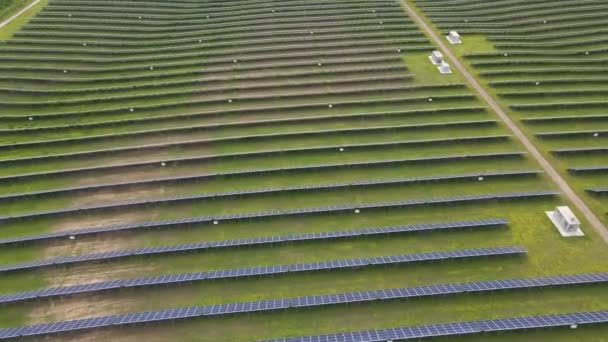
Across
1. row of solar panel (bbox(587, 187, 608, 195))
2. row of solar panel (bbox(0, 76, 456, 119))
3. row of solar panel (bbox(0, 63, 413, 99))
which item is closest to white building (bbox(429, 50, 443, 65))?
row of solar panel (bbox(0, 63, 413, 99))

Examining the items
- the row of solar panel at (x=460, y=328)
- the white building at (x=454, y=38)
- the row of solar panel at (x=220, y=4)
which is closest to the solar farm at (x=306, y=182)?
the row of solar panel at (x=460, y=328)

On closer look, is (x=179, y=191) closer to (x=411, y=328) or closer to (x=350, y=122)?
(x=350, y=122)

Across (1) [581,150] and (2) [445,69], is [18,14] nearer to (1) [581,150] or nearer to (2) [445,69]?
(2) [445,69]

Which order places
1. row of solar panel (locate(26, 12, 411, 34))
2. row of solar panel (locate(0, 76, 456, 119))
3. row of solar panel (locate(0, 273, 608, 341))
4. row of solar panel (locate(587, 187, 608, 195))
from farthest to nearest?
row of solar panel (locate(26, 12, 411, 34)) < row of solar panel (locate(0, 76, 456, 119)) < row of solar panel (locate(587, 187, 608, 195)) < row of solar panel (locate(0, 273, 608, 341))

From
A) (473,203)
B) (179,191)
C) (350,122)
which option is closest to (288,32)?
(350,122)

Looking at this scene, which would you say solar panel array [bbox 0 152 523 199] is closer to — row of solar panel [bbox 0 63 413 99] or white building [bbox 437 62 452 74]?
row of solar panel [bbox 0 63 413 99]

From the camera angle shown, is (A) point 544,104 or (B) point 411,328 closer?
(B) point 411,328
